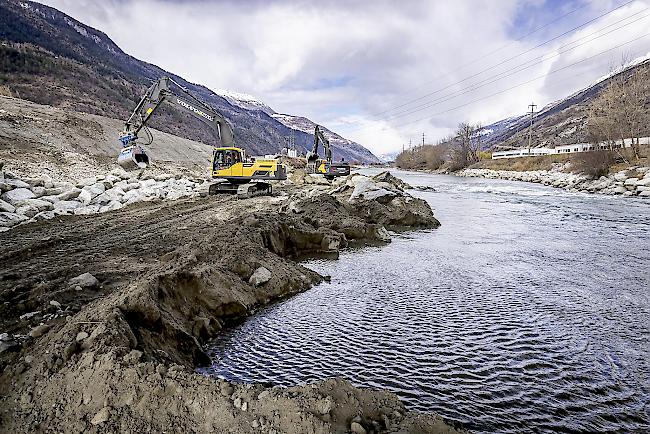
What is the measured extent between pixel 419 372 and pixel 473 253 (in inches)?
249

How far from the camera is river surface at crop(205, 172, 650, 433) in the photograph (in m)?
3.85

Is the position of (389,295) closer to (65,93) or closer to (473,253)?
(473,253)

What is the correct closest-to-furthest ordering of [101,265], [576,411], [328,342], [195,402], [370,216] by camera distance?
[195,402] < [576,411] < [328,342] < [101,265] < [370,216]

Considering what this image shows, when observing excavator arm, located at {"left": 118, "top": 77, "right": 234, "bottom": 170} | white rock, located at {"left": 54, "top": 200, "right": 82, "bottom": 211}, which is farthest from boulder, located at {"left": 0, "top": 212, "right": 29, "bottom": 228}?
excavator arm, located at {"left": 118, "top": 77, "right": 234, "bottom": 170}

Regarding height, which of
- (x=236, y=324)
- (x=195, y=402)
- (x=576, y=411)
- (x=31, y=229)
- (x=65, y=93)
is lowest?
(x=576, y=411)

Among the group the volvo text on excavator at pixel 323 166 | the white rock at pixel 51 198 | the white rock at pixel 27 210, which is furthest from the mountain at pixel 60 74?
the white rock at pixel 27 210

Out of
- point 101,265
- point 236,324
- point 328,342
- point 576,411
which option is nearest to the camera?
point 576,411

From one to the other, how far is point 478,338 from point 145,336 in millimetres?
3908

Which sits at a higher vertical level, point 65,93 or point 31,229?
point 65,93

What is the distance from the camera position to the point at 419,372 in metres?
4.34

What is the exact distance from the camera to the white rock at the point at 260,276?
643cm

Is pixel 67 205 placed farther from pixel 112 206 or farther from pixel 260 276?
pixel 260 276

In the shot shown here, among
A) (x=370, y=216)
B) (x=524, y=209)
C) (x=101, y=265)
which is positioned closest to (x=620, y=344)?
(x=101, y=265)

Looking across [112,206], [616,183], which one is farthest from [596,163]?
Answer: [112,206]
